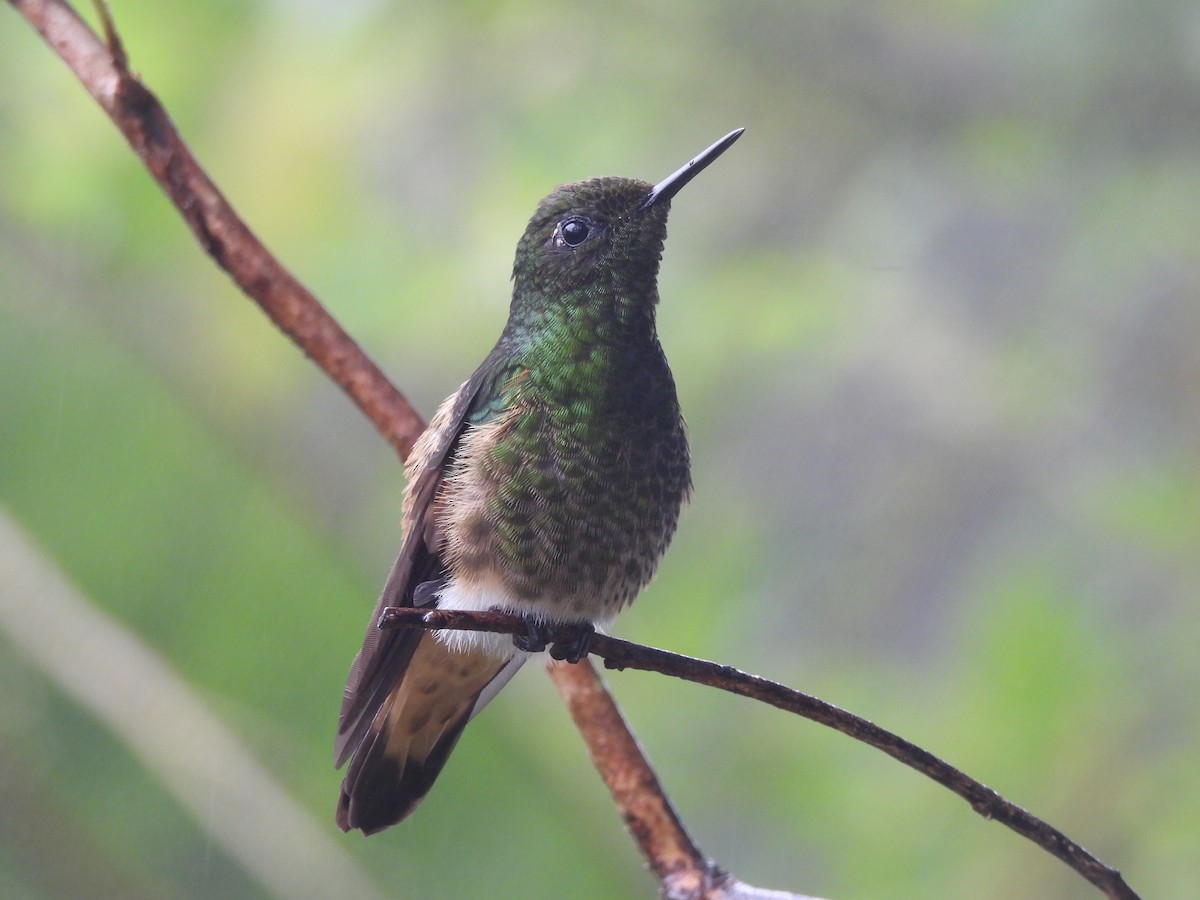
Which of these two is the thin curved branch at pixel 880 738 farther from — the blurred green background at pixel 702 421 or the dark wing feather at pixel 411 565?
the blurred green background at pixel 702 421

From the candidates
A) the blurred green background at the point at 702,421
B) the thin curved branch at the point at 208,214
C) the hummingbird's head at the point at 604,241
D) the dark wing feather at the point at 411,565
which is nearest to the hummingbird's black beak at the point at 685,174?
the hummingbird's head at the point at 604,241

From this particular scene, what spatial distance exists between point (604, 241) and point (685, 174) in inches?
5.9

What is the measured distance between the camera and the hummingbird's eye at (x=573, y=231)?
1.22 meters

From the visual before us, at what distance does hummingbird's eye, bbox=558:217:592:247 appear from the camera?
1.22 meters

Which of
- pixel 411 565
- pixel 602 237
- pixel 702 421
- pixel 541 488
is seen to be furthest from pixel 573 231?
pixel 702 421

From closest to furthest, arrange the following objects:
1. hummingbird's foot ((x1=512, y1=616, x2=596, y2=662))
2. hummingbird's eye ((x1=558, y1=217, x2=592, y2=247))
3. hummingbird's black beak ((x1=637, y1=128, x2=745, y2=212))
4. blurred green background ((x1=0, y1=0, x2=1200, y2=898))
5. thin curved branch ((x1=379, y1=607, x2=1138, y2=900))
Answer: thin curved branch ((x1=379, y1=607, x2=1138, y2=900)), hummingbird's black beak ((x1=637, y1=128, x2=745, y2=212)), hummingbird's foot ((x1=512, y1=616, x2=596, y2=662)), hummingbird's eye ((x1=558, y1=217, x2=592, y2=247)), blurred green background ((x1=0, y1=0, x2=1200, y2=898))

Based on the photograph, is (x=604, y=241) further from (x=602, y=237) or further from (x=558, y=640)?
(x=558, y=640)

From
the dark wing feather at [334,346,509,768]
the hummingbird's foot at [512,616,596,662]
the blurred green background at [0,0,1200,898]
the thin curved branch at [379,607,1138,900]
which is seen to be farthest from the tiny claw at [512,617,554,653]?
the blurred green background at [0,0,1200,898]

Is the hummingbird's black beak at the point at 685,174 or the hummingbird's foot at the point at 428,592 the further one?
the hummingbird's foot at the point at 428,592

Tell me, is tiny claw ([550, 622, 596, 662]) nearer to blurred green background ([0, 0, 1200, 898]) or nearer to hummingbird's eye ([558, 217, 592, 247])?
hummingbird's eye ([558, 217, 592, 247])

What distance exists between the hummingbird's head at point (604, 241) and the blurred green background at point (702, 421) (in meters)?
0.75

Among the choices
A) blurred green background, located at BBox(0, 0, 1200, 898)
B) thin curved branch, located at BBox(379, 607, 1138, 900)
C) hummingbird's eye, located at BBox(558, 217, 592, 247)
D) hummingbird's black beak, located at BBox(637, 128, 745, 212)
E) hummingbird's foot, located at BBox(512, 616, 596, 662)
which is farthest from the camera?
blurred green background, located at BBox(0, 0, 1200, 898)

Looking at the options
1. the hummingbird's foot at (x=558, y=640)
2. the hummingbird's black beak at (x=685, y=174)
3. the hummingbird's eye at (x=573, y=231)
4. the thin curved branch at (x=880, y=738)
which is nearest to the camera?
the thin curved branch at (x=880, y=738)

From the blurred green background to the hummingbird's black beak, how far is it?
30.9 inches
